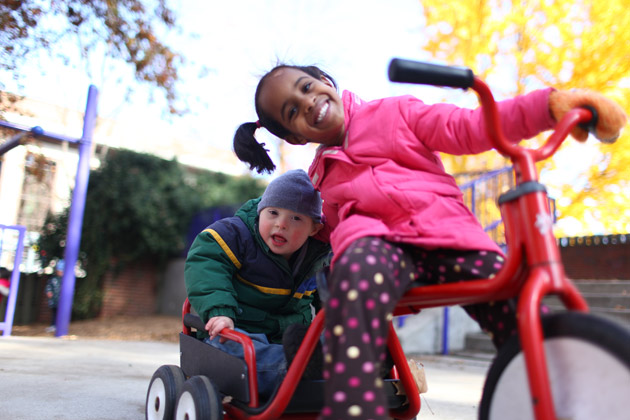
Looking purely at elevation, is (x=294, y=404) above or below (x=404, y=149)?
below

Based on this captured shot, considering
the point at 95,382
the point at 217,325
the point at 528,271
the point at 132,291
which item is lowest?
the point at 95,382

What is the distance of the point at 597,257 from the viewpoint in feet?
28.7

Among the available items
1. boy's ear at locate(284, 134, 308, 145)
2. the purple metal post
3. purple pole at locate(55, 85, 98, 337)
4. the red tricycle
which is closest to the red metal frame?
the red tricycle

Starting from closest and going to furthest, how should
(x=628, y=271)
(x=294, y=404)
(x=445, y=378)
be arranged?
1. (x=294, y=404)
2. (x=445, y=378)
3. (x=628, y=271)

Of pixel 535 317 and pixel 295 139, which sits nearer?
pixel 535 317

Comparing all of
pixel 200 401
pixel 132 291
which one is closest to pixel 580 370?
pixel 200 401

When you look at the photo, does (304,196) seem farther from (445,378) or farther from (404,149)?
(445,378)

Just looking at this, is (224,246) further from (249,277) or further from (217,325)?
(217,325)

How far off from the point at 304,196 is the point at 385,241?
652 mm

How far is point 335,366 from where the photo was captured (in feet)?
3.83

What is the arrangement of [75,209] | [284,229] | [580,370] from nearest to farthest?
[580,370]
[284,229]
[75,209]

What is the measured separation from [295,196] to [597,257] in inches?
329

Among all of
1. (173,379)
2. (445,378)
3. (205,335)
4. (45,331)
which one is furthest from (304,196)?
(45,331)

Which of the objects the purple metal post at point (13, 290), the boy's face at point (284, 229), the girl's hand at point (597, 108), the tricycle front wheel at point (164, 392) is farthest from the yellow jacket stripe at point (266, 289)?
the purple metal post at point (13, 290)
